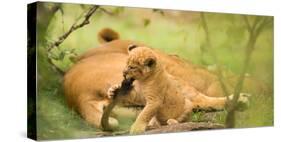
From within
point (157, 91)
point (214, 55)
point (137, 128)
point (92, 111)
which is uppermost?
point (214, 55)

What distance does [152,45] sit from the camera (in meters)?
3.27

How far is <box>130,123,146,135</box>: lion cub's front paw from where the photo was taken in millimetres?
3201

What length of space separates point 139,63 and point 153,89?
19 cm

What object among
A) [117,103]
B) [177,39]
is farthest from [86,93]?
[177,39]

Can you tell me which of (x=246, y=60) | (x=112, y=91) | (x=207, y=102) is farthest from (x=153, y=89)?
(x=246, y=60)

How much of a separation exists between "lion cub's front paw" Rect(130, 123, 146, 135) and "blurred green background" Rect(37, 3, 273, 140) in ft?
0.13

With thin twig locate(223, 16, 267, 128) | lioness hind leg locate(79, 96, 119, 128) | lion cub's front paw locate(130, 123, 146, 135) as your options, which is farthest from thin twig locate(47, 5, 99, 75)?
thin twig locate(223, 16, 267, 128)

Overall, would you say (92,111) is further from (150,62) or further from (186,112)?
(186,112)

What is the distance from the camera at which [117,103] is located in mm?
3154

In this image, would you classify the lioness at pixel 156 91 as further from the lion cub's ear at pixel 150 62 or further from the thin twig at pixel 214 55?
the thin twig at pixel 214 55

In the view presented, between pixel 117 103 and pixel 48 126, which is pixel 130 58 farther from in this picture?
pixel 48 126

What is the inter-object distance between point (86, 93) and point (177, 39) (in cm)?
73

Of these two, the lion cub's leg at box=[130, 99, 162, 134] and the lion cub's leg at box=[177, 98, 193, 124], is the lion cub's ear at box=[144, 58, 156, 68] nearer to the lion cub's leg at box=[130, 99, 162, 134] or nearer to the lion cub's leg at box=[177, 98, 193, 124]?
the lion cub's leg at box=[130, 99, 162, 134]
